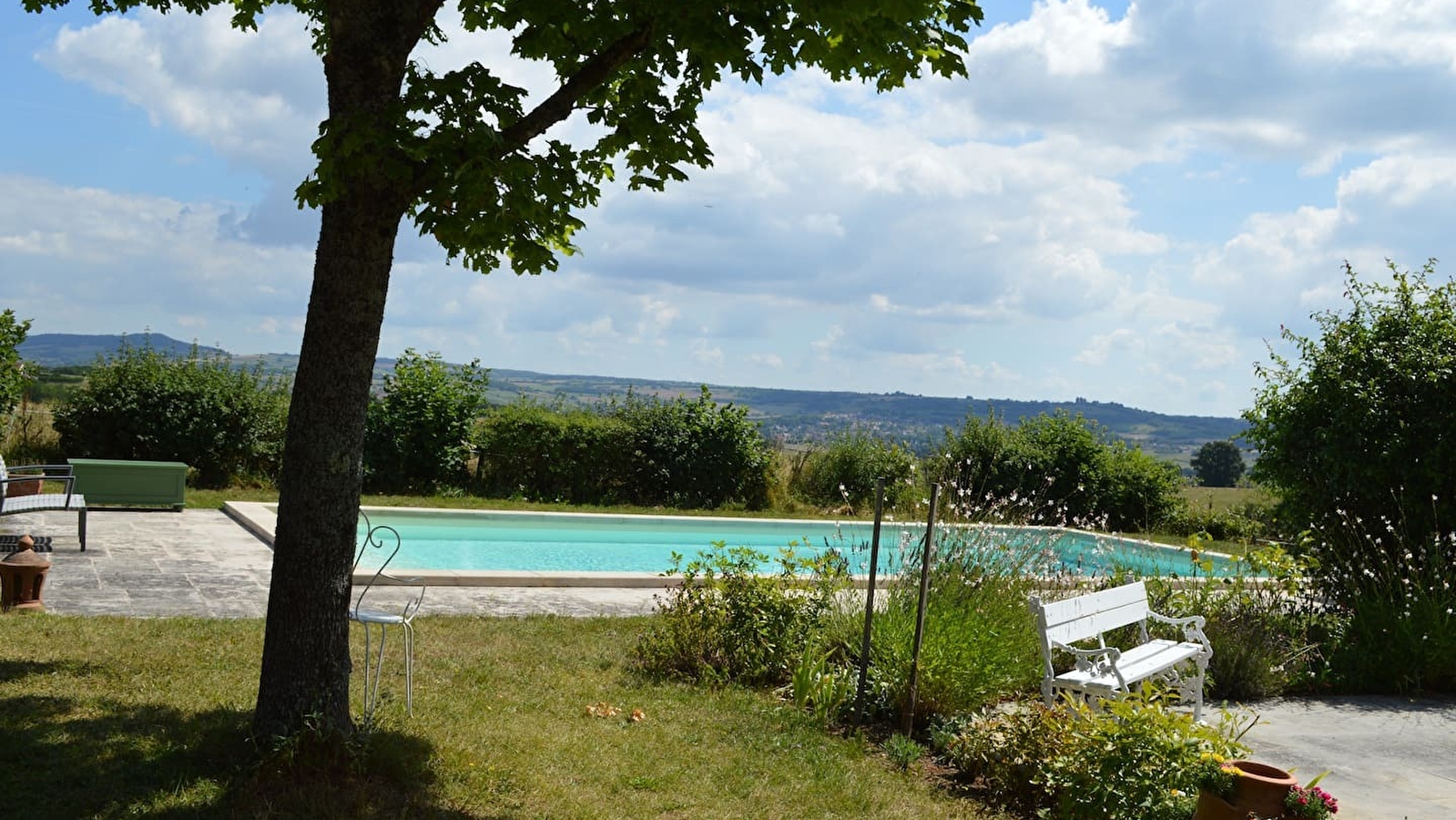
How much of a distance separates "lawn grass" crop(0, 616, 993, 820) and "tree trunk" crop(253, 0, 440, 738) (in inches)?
11.0

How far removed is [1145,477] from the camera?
1714 centimetres

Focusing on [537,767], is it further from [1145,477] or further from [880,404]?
[880,404]

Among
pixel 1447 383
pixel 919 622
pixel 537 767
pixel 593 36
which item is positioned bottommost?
pixel 537 767

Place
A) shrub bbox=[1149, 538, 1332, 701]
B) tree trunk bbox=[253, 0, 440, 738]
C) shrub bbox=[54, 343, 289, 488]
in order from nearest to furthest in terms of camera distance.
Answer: tree trunk bbox=[253, 0, 440, 738]
shrub bbox=[1149, 538, 1332, 701]
shrub bbox=[54, 343, 289, 488]

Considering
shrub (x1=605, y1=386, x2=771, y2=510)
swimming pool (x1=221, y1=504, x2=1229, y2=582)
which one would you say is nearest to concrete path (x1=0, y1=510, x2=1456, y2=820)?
swimming pool (x1=221, y1=504, x2=1229, y2=582)

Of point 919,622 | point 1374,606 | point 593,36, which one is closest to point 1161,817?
point 919,622

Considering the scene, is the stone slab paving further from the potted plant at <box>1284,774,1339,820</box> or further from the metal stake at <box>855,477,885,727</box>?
the metal stake at <box>855,477,885,727</box>

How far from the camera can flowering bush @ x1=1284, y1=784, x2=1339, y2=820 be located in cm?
377

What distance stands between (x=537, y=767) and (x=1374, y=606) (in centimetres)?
630

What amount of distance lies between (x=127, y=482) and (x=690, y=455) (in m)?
7.57

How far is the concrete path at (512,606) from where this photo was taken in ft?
18.2

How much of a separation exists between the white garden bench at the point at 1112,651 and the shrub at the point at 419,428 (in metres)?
10.8

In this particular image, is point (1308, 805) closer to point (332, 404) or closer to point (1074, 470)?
point (332, 404)

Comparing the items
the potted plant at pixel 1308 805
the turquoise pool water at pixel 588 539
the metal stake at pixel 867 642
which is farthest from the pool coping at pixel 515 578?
the potted plant at pixel 1308 805
